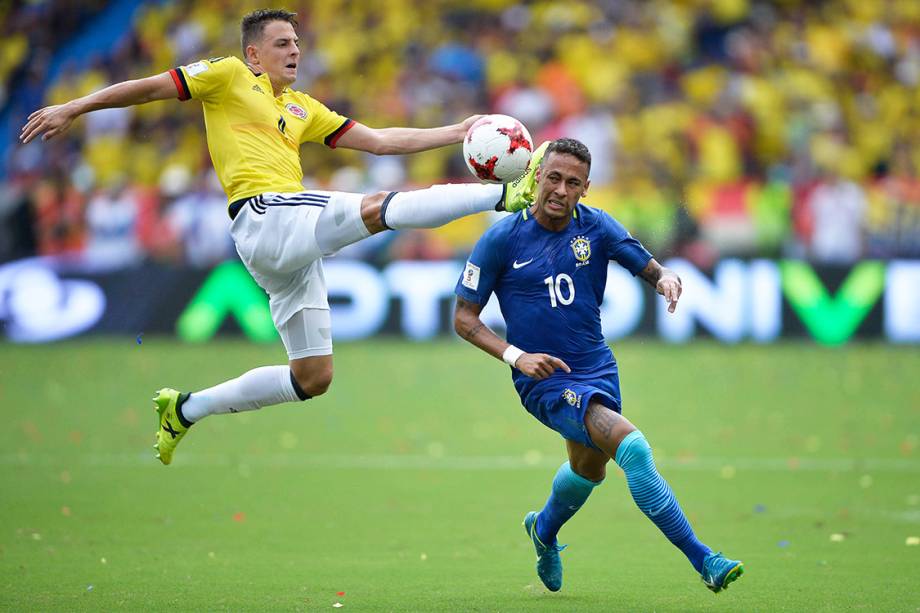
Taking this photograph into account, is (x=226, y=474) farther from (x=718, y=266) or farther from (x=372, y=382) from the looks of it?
(x=718, y=266)

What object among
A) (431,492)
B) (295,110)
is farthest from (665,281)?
(431,492)

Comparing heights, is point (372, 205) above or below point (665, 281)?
above

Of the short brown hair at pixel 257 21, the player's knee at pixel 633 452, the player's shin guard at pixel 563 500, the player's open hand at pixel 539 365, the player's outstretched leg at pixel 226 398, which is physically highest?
the short brown hair at pixel 257 21

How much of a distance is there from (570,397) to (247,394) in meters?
2.06

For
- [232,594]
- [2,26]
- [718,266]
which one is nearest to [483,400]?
[718,266]

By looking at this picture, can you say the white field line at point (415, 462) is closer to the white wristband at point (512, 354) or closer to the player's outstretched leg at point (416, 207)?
the player's outstretched leg at point (416, 207)

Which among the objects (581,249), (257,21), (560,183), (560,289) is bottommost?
(560,289)

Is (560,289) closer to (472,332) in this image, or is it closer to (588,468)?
(472,332)

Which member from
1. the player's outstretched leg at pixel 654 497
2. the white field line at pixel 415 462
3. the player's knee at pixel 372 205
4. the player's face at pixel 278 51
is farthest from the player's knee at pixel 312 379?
the white field line at pixel 415 462

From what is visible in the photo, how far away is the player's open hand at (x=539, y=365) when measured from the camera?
20.2ft

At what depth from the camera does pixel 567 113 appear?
21141mm

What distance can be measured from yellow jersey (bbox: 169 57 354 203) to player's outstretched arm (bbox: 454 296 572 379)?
1.30 m

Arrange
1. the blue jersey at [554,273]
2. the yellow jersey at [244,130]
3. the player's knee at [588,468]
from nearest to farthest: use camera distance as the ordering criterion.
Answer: the blue jersey at [554,273], the player's knee at [588,468], the yellow jersey at [244,130]

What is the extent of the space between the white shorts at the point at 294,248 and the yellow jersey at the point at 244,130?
163 mm
